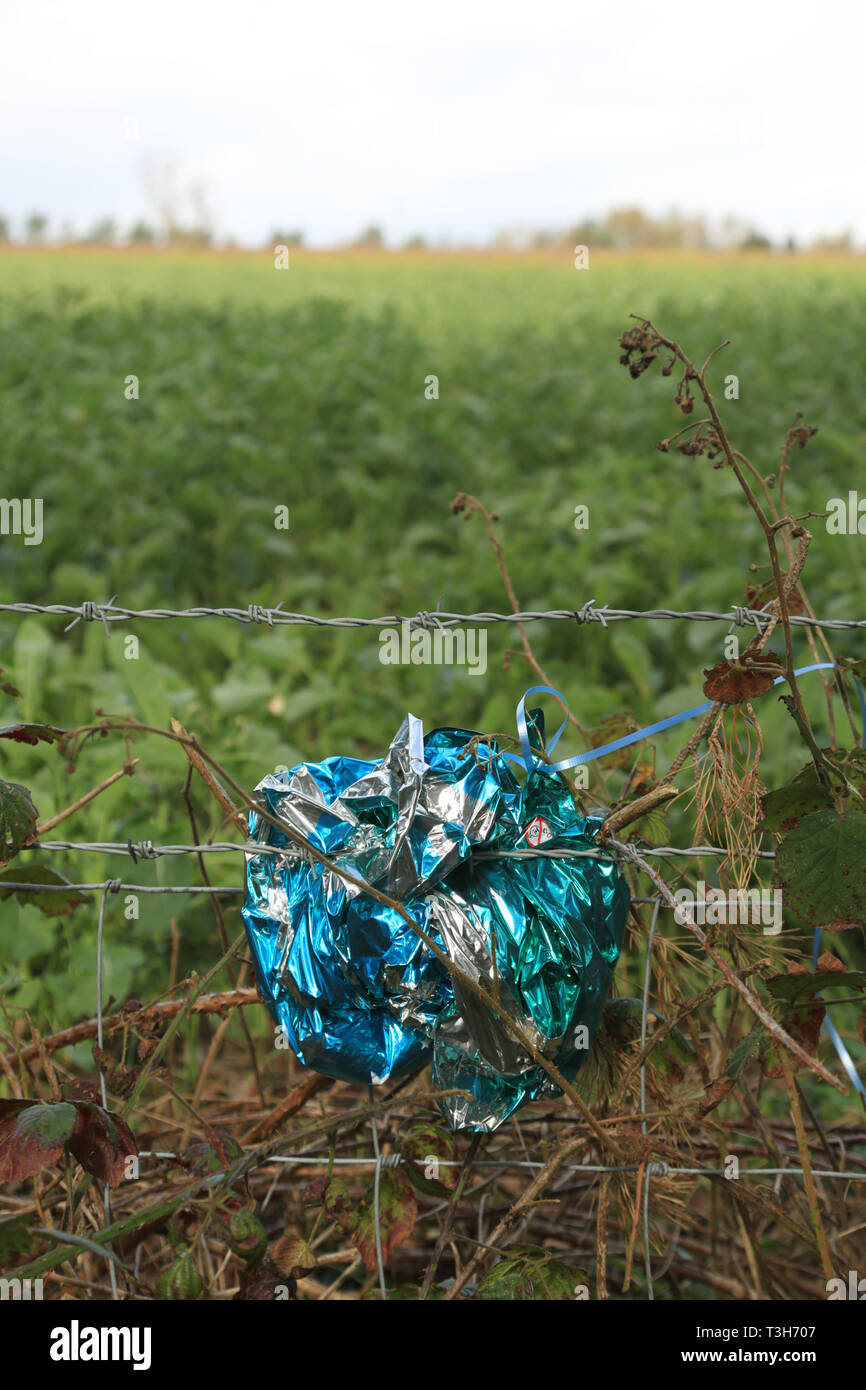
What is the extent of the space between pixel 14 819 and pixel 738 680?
0.76 meters

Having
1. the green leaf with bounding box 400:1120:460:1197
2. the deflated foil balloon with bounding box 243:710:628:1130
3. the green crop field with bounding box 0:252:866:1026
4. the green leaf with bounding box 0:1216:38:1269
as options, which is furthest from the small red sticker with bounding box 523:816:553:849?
the green crop field with bounding box 0:252:866:1026

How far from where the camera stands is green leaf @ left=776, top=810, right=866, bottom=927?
3.92 ft

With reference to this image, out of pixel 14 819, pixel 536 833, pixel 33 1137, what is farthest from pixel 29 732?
pixel 536 833

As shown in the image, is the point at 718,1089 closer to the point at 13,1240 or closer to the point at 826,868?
the point at 826,868

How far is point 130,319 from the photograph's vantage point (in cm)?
1000

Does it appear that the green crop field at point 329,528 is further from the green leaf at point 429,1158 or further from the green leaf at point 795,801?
the green leaf at point 795,801

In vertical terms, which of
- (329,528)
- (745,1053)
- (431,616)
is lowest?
(745,1053)

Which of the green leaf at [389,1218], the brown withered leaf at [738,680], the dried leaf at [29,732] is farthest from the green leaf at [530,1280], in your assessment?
the dried leaf at [29,732]

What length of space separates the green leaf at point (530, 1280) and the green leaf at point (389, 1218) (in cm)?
10

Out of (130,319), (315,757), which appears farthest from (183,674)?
(130,319)

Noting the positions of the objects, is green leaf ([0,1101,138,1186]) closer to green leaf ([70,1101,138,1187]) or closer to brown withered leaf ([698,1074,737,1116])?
green leaf ([70,1101,138,1187])

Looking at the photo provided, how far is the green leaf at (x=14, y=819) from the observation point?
1.32 metres

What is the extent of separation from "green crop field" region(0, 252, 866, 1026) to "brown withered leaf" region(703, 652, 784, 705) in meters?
0.95

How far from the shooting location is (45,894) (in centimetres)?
151
